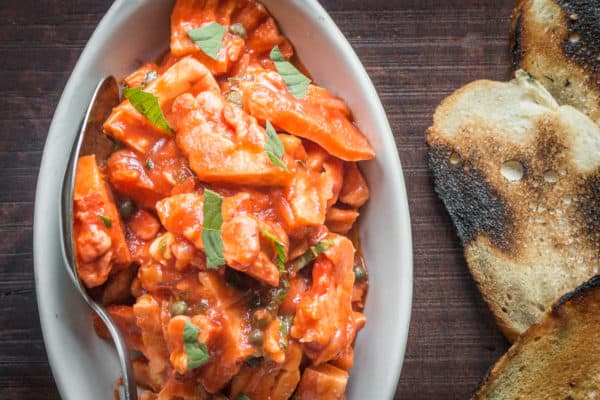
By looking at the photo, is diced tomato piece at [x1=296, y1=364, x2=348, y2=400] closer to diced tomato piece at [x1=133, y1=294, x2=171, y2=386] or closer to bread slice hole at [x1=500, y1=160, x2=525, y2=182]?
diced tomato piece at [x1=133, y1=294, x2=171, y2=386]

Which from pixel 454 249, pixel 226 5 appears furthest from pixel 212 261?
pixel 454 249

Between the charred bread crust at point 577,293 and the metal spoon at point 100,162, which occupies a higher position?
the metal spoon at point 100,162

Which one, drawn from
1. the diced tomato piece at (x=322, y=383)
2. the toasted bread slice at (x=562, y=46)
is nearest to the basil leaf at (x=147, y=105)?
the diced tomato piece at (x=322, y=383)

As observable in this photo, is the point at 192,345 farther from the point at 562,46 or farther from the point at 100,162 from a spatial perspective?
the point at 562,46

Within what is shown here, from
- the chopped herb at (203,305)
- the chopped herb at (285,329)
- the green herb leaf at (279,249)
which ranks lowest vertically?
the chopped herb at (285,329)

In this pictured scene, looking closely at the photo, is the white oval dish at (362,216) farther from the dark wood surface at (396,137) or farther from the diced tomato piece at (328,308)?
the dark wood surface at (396,137)

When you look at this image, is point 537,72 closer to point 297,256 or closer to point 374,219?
point 374,219
